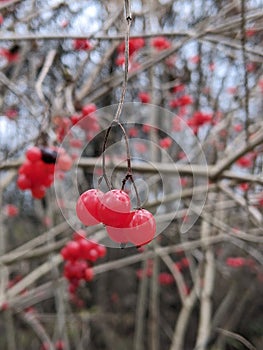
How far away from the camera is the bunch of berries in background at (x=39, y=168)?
5.71 feet

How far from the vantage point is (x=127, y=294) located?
333 inches

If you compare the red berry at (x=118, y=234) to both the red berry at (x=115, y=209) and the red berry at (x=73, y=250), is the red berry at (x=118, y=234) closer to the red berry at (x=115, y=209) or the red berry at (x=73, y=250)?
the red berry at (x=115, y=209)

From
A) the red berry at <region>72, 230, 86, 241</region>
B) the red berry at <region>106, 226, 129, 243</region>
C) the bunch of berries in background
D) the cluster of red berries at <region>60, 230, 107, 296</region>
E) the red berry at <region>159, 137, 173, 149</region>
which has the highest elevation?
the red berry at <region>159, 137, 173, 149</region>

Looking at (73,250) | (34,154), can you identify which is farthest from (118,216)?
(73,250)

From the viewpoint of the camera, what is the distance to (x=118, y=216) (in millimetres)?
936

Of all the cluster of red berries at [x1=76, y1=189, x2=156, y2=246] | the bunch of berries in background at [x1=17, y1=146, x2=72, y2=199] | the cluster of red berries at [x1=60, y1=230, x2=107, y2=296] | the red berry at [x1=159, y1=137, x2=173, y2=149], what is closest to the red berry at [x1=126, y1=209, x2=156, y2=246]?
the cluster of red berries at [x1=76, y1=189, x2=156, y2=246]

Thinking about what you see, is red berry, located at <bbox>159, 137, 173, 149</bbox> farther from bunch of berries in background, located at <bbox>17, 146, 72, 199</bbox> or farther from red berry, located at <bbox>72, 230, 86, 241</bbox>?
bunch of berries in background, located at <bbox>17, 146, 72, 199</bbox>

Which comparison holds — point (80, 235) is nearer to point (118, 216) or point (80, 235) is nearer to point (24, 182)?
point (24, 182)

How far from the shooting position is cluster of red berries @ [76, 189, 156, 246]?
3.02 ft

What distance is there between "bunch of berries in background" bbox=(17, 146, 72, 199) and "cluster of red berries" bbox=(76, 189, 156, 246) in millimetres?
791

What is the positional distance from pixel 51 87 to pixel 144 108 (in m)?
1.20

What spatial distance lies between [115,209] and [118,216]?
0.08 ft

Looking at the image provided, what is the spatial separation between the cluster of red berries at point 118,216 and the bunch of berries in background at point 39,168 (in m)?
0.79

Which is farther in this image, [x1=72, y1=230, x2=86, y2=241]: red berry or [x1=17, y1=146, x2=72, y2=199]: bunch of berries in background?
[x1=72, y1=230, x2=86, y2=241]: red berry
